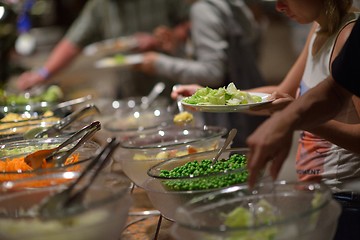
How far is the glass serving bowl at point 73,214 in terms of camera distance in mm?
1154

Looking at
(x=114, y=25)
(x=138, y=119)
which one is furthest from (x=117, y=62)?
(x=138, y=119)

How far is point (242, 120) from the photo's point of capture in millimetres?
3268

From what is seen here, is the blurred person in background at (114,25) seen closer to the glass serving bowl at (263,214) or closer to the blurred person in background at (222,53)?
the blurred person in background at (222,53)

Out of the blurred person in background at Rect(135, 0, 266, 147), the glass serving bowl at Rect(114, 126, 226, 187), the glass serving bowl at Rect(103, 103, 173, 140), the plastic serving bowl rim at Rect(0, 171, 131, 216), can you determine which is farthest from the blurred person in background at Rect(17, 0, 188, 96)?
the plastic serving bowl rim at Rect(0, 171, 131, 216)

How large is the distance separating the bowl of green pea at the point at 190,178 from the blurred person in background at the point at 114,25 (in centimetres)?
227

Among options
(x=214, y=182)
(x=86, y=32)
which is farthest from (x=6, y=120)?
(x=86, y=32)

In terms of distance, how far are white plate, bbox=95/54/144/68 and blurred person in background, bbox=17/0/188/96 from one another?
0.40ft

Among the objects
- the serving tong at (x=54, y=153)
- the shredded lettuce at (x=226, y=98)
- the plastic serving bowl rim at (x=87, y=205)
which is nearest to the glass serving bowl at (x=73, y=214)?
the plastic serving bowl rim at (x=87, y=205)

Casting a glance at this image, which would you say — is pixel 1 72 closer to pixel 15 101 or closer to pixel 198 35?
pixel 15 101

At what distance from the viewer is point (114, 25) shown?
4.06 m

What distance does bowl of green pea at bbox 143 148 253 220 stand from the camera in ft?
4.79

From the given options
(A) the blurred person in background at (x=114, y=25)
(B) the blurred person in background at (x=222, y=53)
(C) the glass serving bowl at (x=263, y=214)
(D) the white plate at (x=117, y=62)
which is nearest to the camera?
(C) the glass serving bowl at (x=263, y=214)

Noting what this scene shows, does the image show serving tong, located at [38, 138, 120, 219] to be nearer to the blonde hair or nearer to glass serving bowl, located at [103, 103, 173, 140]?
the blonde hair

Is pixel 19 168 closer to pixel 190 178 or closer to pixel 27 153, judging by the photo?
pixel 27 153
